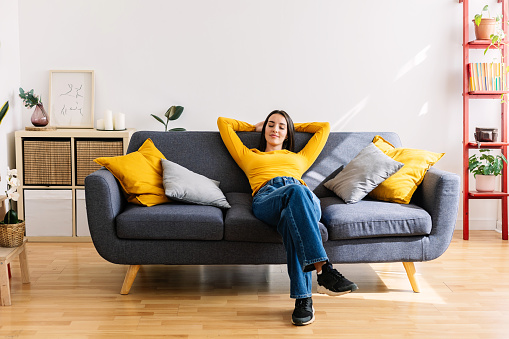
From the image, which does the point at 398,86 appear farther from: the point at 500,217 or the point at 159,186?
the point at 159,186

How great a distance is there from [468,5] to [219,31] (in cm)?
195

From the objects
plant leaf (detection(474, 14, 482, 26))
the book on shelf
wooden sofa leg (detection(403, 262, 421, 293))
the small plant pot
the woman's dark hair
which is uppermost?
plant leaf (detection(474, 14, 482, 26))

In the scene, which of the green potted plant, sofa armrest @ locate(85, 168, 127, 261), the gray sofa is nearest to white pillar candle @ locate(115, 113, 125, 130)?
the green potted plant

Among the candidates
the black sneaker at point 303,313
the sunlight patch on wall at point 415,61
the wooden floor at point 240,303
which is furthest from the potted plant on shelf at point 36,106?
the sunlight patch on wall at point 415,61

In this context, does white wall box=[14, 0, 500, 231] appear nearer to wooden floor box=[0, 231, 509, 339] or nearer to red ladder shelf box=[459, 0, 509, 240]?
red ladder shelf box=[459, 0, 509, 240]

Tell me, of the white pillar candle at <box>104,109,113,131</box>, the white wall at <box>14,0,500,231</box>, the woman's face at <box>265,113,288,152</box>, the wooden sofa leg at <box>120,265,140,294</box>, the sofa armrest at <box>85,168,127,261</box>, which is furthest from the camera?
the white wall at <box>14,0,500,231</box>

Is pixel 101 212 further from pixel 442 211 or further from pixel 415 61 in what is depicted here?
pixel 415 61

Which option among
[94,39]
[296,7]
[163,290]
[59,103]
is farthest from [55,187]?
[296,7]

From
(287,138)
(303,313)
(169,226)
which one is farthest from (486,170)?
(169,226)

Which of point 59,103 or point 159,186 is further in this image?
→ point 59,103

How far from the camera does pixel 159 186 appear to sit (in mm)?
3330

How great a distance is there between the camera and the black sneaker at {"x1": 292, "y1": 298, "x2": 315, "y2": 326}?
2.71m

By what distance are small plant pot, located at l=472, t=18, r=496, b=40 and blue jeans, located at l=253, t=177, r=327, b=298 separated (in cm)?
232

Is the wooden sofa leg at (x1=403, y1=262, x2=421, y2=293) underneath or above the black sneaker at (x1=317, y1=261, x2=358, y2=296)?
underneath
